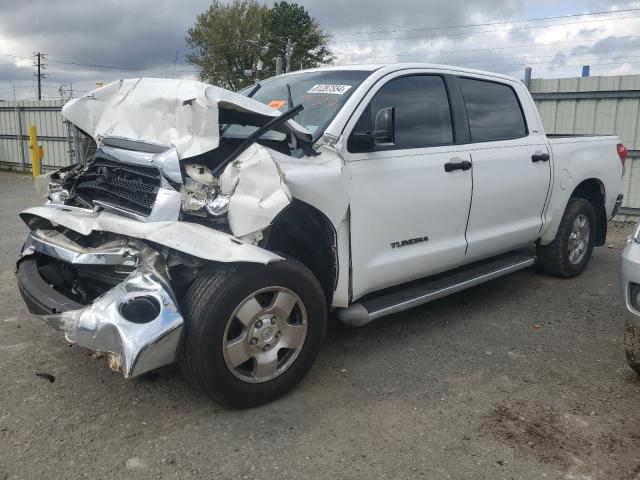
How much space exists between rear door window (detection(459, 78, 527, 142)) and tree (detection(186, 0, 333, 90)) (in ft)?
145

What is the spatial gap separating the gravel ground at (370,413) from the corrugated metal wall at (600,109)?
554cm

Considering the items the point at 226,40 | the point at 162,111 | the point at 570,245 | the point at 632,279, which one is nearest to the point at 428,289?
the point at 632,279

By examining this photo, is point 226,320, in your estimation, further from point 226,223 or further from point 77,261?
point 77,261

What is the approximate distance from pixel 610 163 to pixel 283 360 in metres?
4.35

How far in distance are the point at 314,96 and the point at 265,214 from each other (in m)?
1.39

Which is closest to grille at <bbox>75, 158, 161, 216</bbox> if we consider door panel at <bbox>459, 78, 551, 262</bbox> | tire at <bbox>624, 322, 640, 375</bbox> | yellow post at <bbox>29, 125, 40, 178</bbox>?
door panel at <bbox>459, 78, 551, 262</bbox>

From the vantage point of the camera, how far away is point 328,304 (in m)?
3.73

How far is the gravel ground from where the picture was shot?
9.13 ft

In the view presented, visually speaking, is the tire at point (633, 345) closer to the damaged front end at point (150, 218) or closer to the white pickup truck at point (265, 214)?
the white pickup truck at point (265, 214)

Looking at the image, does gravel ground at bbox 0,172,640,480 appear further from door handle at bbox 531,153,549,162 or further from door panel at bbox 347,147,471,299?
door handle at bbox 531,153,549,162

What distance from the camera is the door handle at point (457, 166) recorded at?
414cm

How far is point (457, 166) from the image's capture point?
4.21m

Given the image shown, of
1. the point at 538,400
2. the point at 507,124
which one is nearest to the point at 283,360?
the point at 538,400

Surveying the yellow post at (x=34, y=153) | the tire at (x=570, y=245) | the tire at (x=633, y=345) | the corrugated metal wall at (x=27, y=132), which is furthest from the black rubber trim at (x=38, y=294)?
the corrugated metal wall at (x=27, y=132)
